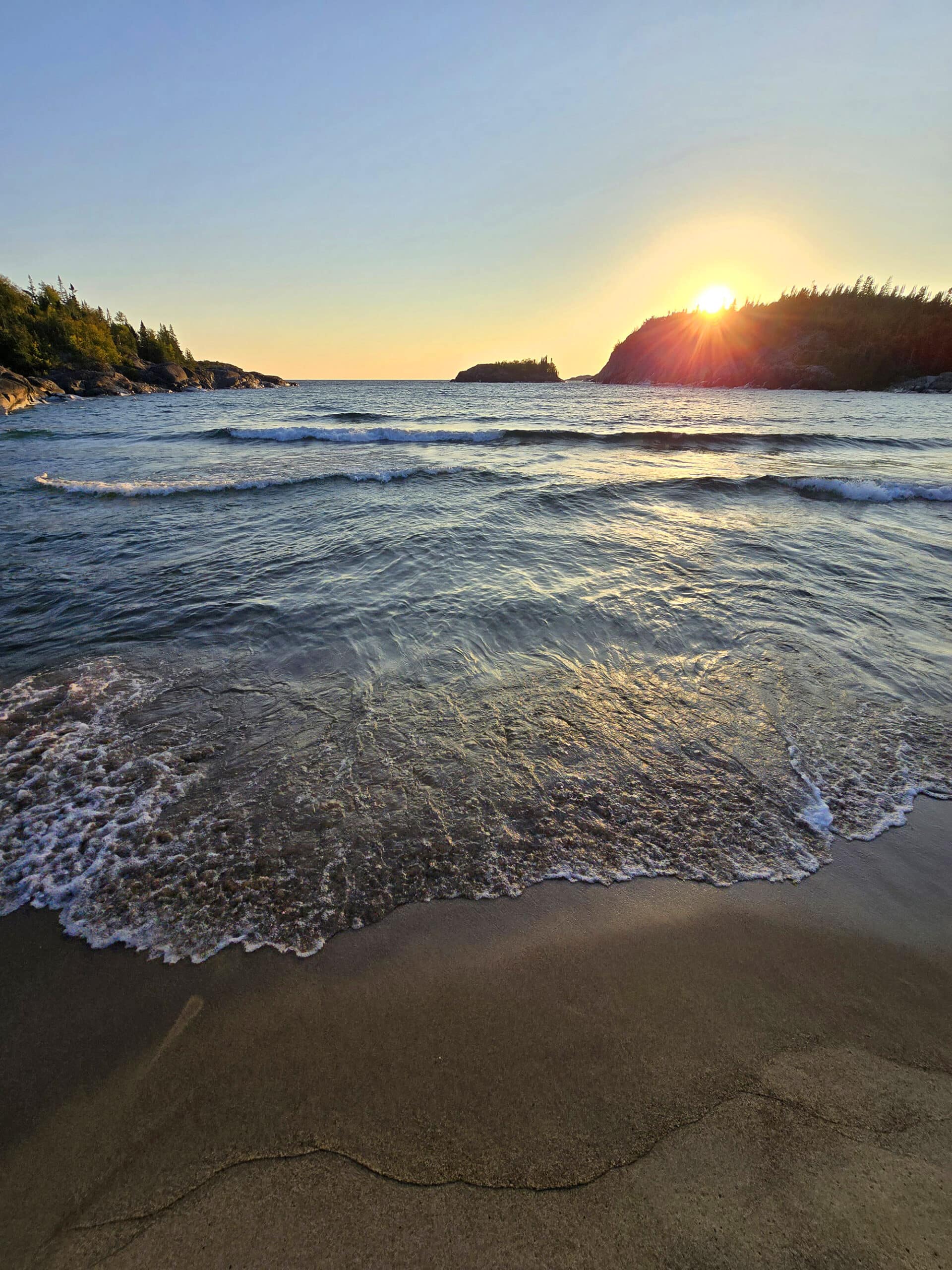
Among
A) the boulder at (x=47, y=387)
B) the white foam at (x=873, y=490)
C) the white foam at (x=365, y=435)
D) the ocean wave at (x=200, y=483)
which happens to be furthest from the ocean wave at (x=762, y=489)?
the boulder at (x=47, y=387)

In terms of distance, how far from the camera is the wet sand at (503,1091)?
1.63m

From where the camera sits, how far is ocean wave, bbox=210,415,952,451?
22.8 meters

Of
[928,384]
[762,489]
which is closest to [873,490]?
[762,489]

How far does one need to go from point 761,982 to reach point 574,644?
3.66 meters

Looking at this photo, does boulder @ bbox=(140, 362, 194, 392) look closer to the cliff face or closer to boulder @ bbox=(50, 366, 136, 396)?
boulder @ bbox=(50, 366, 136, 396)

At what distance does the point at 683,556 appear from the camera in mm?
8875

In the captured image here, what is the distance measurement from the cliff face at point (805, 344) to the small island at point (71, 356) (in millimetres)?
92150

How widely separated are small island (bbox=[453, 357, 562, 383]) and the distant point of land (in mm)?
21368

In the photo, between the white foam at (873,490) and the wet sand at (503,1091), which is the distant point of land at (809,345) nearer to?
the white foam at (873,490)

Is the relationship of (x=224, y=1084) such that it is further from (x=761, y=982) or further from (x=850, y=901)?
(x=850, y=901)

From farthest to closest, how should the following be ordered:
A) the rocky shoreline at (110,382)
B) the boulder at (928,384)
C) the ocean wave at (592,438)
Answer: the boulder at (928,384), the rocky shoreline at (110,382), the ocean wave at (592,438)

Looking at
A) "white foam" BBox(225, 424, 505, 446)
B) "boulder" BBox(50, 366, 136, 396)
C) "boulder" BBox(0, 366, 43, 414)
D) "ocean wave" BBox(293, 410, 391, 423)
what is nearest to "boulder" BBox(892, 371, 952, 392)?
"white foam" BBox(225, 424, 505, 446)

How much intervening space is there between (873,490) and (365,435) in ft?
70.4

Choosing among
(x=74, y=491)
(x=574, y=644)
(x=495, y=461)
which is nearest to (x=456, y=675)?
(x=574, y=644)
